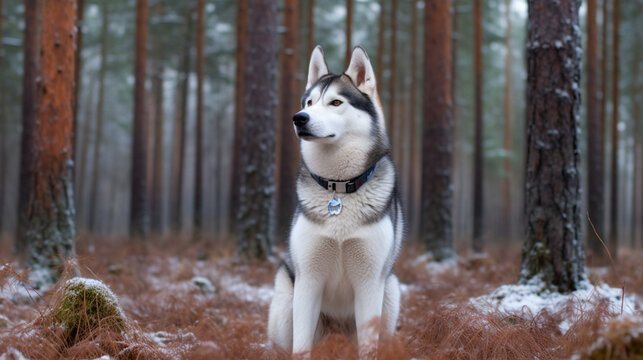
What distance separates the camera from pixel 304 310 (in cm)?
322

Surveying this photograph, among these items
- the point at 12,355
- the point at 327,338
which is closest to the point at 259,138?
the point at 327,338

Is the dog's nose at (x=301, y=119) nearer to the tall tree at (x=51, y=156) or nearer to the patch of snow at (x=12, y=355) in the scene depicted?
the patch of snow at (x=12, y=355)

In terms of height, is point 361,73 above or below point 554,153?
above

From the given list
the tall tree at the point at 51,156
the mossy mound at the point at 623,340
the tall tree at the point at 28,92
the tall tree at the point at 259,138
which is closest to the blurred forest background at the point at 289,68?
the tall tree at the point at 28,92

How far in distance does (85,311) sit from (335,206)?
1.85m

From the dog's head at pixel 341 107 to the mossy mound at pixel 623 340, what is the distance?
1.88 metres

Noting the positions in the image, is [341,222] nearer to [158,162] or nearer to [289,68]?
[289,68]

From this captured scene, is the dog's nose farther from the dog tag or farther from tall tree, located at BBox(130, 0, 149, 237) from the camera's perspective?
tall tree, located at BBox(130, 0, 149, 237)

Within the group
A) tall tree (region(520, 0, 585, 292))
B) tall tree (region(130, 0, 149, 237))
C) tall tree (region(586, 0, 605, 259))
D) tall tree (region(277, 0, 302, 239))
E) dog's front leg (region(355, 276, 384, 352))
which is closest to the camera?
dog's front leg (region(355, 276, 384, 352))

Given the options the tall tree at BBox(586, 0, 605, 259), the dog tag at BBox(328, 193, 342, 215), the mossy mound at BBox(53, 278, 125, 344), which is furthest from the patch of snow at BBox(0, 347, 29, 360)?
the tall tree at BBox(586, 0, 605, 259)

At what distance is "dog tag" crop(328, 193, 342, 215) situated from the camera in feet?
10.5

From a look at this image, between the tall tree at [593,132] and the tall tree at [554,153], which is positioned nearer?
the tall tree at [554,153]

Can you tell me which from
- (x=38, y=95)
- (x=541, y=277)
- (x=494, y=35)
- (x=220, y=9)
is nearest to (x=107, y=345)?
(x=541, y=277)

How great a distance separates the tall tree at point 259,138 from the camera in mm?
8867
